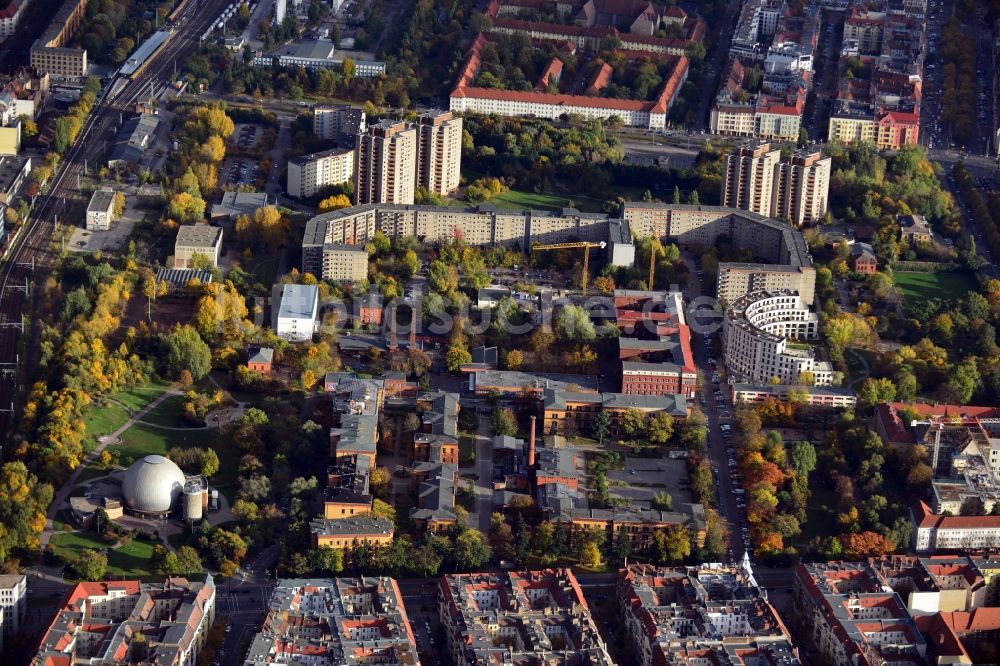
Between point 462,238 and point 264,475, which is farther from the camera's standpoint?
point 462,238

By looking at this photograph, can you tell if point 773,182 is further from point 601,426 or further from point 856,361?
point 601,426

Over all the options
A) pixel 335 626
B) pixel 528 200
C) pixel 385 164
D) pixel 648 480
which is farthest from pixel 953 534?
pixel 385 164

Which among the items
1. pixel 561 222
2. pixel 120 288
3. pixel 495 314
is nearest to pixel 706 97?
pixel 561 222

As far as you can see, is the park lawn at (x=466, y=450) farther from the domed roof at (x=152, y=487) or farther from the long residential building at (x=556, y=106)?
the long residential building at (x=556, y=106)

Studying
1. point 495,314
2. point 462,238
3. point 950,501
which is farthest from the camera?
point 462,238

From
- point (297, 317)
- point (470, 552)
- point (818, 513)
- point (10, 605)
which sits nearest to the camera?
point (10, 605)

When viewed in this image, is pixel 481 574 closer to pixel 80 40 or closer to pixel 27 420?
pixel 27 420

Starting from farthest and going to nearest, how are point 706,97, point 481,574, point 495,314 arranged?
point 706,97 → point 495,314 → point 481,574
